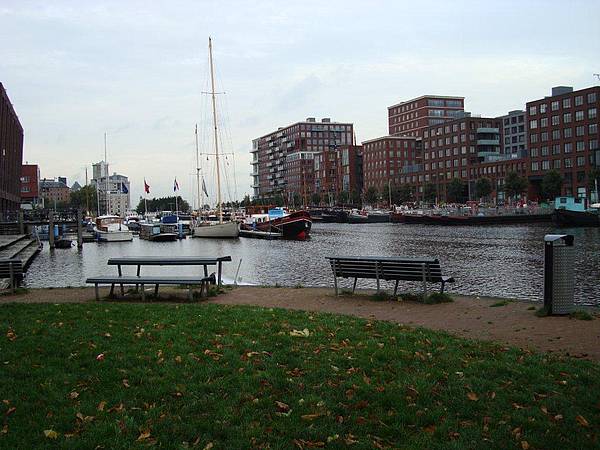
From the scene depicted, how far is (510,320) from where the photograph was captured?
11.3 metres

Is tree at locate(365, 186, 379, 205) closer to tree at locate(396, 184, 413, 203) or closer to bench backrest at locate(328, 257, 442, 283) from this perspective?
tree at locate(396, 184, 413, 203)

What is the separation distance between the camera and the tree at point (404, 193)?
159 meters

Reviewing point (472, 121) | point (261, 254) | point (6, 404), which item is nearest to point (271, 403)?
point (6, 404)

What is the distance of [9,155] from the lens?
273 ft

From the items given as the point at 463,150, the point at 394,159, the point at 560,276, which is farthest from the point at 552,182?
the point at 560,276

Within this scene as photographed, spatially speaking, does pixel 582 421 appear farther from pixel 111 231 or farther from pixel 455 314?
pixel 111 231

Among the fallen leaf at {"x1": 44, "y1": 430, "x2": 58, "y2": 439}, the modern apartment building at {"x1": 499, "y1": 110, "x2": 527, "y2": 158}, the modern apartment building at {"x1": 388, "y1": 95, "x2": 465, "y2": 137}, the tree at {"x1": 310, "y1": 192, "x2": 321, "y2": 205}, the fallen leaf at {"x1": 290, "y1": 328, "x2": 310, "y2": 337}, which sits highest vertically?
the modern apartment building at {"x1": 388, "y1": 95, "x2": 465, "y2": 137}

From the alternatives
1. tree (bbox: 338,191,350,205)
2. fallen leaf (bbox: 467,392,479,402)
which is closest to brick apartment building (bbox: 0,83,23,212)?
fallen leaf (bbox: 467,392,479,402)

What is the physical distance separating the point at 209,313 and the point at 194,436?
227 inches

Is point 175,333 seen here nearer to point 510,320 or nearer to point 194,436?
point 194,436

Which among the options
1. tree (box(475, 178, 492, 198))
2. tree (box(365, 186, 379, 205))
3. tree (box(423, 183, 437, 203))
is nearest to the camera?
tree (box(475, 178, 492, 198))

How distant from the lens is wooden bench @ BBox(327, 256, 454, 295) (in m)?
13.8

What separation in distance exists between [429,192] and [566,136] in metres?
39.1

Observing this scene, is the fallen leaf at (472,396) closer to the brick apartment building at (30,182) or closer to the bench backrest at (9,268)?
the bench backrest at (9,268)
